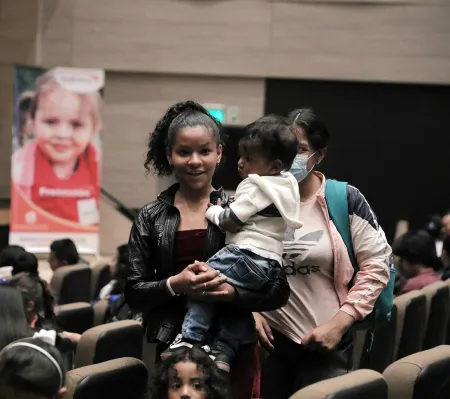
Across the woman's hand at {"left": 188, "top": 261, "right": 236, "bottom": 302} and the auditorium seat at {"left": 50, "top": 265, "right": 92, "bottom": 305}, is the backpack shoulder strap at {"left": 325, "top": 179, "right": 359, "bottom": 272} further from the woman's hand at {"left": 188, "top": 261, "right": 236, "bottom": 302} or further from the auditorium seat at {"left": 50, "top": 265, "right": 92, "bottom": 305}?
the auditorium seat at {"left": 50, "top": 265, "right": 92, "bottom": 305}

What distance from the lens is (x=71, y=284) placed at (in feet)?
18.9

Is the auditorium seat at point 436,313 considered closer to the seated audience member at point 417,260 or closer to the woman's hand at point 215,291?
the seated audience member at point 417,260

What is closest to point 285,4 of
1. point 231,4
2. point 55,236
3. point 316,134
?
point 231,4

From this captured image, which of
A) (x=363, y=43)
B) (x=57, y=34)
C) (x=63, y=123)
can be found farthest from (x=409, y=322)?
Result: (x=57, y=34)

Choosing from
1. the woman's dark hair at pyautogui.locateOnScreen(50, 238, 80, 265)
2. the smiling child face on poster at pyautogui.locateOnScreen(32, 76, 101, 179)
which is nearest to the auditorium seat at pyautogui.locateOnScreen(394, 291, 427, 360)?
the woman's dark hair at pyautogui.locateOnScreen(50, 238, 80, 265)

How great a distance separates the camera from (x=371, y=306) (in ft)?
9.42

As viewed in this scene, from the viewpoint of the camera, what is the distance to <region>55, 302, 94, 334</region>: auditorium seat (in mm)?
4523

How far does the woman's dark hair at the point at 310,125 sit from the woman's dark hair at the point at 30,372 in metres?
1.23

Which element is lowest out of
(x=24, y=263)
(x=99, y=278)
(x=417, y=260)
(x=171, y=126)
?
(x=99, y=278)

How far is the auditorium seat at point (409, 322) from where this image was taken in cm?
457

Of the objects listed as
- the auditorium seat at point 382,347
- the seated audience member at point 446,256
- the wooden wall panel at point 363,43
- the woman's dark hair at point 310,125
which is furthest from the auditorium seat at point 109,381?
the wooden wall panel at point 363,43

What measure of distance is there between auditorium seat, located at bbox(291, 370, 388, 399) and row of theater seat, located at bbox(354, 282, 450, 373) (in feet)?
6.47

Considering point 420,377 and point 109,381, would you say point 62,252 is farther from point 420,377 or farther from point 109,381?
point 420,377

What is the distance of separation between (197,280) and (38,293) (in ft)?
5.90
